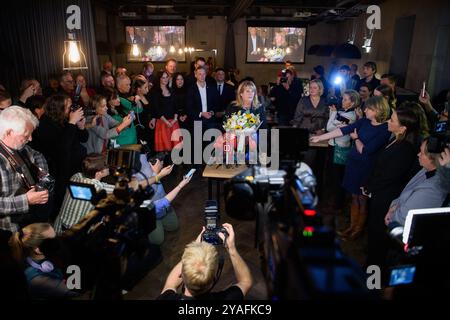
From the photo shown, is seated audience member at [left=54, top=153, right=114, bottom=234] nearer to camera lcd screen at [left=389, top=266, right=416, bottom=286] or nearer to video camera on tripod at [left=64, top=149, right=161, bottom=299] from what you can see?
video camera on tripod at [left=64, top=149, right=161, bottom=299]

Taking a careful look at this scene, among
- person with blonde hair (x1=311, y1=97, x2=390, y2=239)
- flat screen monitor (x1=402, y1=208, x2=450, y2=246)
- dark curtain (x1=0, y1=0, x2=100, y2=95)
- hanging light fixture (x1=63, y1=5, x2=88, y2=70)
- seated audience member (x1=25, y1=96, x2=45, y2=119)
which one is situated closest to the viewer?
flat screen monitor (x1=402, y1=208, x2=450, y2=246)

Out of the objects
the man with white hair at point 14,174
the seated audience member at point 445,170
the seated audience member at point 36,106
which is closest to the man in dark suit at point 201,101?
the seated audience member at point 36,106

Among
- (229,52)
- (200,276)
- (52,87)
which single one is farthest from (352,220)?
(229,52)

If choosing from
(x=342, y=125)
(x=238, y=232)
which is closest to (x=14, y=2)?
(x=238, y=232)

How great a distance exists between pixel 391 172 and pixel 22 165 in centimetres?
277

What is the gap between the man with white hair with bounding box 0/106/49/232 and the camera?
84.3 inches

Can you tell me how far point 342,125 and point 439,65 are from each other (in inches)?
124

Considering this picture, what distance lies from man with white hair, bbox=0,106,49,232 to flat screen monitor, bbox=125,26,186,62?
10400 mm

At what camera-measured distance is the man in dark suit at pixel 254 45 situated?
12219 millimetres

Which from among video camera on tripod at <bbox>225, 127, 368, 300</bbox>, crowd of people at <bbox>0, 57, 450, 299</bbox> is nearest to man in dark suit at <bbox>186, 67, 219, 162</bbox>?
crowd of people at <bbox>0, 57, 450, 299</bbox>

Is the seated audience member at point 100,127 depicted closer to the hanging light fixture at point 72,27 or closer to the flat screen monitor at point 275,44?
the hanging light fixture at point 72,27

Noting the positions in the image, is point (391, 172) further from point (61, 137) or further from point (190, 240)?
point (61, 137)

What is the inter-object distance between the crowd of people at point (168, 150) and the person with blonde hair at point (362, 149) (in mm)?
10
